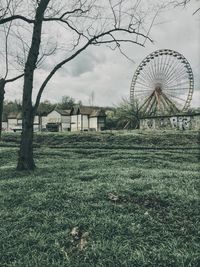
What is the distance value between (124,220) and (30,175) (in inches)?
244

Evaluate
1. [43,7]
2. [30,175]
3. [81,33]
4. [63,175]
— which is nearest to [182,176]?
[63,175]

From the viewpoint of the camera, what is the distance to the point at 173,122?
164 ft

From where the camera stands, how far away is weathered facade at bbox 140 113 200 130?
47.5 m

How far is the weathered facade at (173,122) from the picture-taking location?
156ft

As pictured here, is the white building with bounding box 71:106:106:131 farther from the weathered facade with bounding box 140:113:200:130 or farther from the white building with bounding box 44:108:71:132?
the weathered facade with bounding box 140:113:200:130

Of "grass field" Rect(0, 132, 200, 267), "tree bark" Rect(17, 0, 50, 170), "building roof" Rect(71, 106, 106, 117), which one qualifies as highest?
"building roof" Rect(71, 106, 106, 117)

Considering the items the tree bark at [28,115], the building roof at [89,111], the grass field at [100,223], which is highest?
the building roof at [89,111]

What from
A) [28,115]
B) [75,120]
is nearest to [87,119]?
[75,120]

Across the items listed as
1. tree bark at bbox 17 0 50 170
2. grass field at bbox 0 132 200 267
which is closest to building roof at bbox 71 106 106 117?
tree bark at bbox 17 0 50 170

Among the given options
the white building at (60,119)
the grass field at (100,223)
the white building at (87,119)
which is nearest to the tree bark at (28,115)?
the grass field at (100,223)

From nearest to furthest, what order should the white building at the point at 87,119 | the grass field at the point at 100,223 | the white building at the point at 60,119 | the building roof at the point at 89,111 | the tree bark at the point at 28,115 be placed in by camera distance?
the grass field at the point at 100,223 < the tree bark at the point at 28,115 < the white building at the point at 87,119 < the building roof at the point at 89,111 < the white building at the point at 60,119

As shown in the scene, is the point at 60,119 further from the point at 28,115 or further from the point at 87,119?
the point at 28,115

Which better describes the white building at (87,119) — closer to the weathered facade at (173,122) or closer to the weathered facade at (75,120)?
the weathered facade at (75,120)

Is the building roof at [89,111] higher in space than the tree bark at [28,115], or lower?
higher
